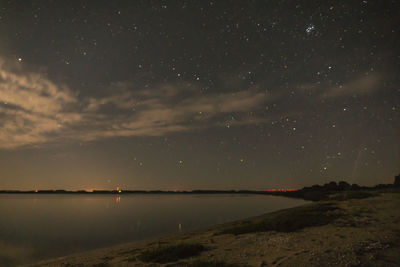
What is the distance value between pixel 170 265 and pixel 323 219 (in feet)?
31.0

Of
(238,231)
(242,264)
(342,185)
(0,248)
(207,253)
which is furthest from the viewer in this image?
(342,185)

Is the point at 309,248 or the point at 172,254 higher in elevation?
the point at 309,248

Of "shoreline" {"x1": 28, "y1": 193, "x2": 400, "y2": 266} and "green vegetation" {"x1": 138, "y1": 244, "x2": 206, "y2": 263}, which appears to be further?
"green vegetation" {"x1": 138, "y1": 244, "x2": 206, "y2": 263}

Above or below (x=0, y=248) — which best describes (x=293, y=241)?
above

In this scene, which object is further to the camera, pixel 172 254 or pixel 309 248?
pixel 172 254

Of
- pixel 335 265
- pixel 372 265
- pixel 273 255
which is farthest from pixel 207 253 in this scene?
pixel 372 265

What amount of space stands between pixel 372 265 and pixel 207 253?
4821mm

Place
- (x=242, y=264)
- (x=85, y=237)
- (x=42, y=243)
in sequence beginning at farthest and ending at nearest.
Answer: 1. (x=85, y=237)
2. (x=42, y=243)
3. (x=242, y=264)

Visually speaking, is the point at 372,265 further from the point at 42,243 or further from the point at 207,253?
the point at 42,243

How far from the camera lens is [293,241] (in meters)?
9.45

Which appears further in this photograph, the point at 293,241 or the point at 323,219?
the point at 323,219

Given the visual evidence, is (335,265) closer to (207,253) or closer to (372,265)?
(372,265)

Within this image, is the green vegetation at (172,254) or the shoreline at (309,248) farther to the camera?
the green vegetation at (172,254)

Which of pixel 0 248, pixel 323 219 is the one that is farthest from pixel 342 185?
pixel 0 248
